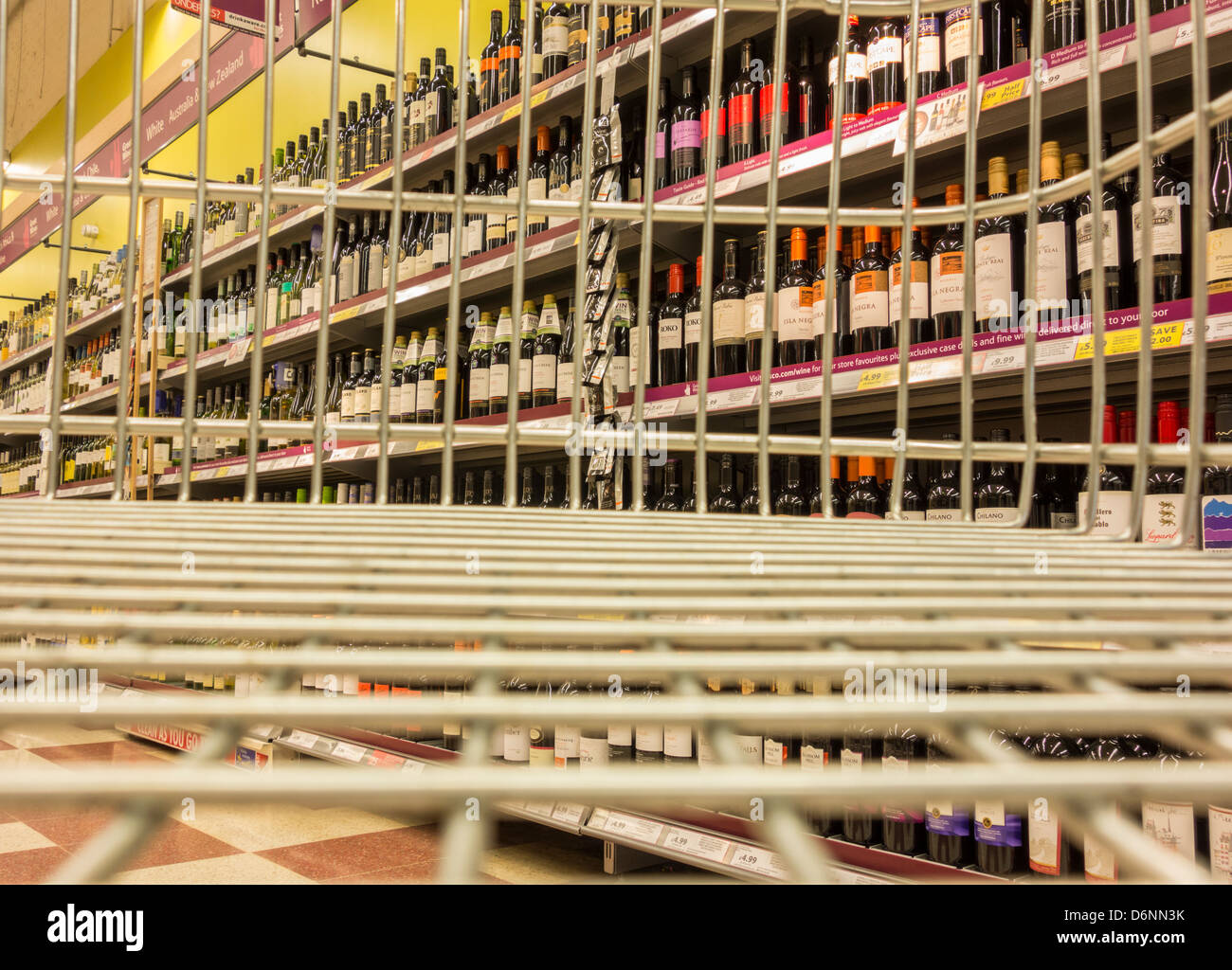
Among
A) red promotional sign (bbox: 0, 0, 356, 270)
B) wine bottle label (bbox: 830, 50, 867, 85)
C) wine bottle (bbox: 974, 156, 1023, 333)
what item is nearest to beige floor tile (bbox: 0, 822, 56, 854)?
red promotional sign (bbox: 0, 0, 356, 270)

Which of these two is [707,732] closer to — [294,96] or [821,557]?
[821,557]

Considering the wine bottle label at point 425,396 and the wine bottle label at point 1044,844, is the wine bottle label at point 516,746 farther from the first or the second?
the wine bottle label at point 1044,844

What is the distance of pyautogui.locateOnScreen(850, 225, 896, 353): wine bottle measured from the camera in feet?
6.75

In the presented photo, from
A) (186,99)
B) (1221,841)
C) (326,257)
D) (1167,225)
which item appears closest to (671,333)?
(1167,225)

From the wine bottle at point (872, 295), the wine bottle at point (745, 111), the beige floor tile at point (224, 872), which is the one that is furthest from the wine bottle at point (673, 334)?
the beige floor tile at point (224, 872)

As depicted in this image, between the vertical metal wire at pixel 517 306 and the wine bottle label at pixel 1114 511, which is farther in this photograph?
the wine bottle label at pixel 1114 511

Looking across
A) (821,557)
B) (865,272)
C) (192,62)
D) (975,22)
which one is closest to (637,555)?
(821,557)

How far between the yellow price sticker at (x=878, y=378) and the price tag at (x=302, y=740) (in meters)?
2.21

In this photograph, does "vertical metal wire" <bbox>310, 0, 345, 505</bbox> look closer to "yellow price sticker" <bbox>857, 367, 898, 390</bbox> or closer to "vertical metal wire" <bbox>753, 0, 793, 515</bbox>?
"vertical metal wire" <bbox>753, 0, 793, 515</bbox>

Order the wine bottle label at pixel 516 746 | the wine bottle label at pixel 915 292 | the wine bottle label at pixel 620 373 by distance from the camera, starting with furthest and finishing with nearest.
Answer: the wine bottle label at pixel 516 746 → the wine bottle label at pixel 620 373 → the wine bottle label at pixel 915 292

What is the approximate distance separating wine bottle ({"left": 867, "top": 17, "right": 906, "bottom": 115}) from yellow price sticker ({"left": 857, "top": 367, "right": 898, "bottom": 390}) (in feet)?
2.12

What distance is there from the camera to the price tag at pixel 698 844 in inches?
80.8

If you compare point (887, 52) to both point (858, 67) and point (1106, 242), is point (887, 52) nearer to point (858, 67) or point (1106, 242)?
point (858, 67)

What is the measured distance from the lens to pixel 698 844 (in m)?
2.10
